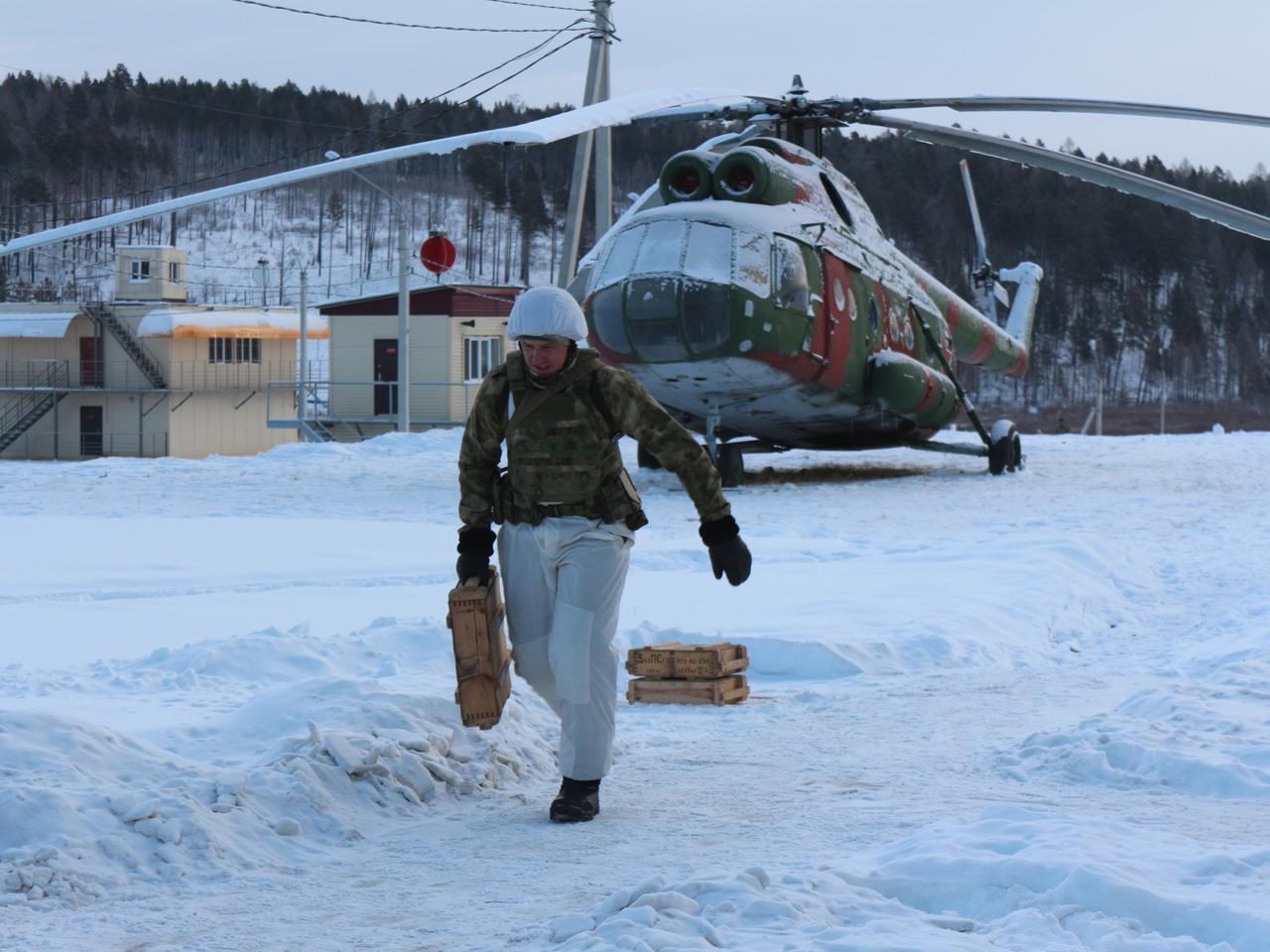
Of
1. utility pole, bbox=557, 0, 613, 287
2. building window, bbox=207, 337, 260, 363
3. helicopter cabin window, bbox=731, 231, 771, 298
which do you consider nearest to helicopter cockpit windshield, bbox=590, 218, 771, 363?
helicopter cabin window, bbox=731, 231, 771, 298

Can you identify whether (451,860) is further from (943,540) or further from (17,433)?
(17,433)

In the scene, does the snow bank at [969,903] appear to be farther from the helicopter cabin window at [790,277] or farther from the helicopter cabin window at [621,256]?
the helicopter cabin window at [790,277]

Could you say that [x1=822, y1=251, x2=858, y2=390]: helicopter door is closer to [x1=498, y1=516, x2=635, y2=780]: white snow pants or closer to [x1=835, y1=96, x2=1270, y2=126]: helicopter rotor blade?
[x1=835, y1=96, x2=1270, y2=126]: helicopter rotor blade

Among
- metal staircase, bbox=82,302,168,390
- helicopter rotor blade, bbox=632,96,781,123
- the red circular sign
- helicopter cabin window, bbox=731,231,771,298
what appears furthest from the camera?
metal staircase, bbox=82,302,168,390

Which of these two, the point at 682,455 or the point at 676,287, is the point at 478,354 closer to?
the point at 676,287

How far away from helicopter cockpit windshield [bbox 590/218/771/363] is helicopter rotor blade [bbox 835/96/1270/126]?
7.63 ft

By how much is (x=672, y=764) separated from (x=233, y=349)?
50794mm

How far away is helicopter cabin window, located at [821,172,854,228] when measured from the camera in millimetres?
17922

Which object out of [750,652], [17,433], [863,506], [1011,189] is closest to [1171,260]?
[1011,189]

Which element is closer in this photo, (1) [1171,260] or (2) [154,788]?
(2) [154,788]

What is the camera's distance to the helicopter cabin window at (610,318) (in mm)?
15508

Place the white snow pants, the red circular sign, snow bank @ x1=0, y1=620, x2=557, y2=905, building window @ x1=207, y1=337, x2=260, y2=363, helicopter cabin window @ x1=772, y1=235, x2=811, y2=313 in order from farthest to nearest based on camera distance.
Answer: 1. building window @ x1=207, y1=337, x2=260, y2=363
2. the red circular sign
3. helicopter cabin window @ x1=772, y1=235, x2=811, y2=313
4. the white snow pants
5. snow bank @ x1=0, y1=620, x2=557, y2=905

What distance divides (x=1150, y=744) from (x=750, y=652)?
8.68ft

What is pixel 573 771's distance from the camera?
5.28 metres
